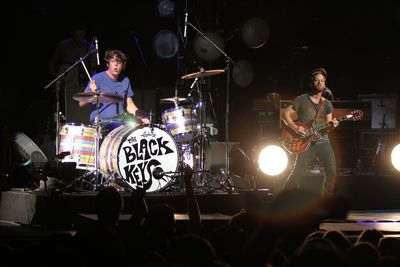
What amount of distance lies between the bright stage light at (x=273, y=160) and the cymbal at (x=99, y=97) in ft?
9.06

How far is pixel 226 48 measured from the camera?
14.0 metres

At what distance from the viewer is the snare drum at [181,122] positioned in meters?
10.1

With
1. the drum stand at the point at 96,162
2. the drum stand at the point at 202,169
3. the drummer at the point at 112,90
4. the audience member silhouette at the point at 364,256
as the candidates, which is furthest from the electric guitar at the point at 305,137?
the audience member silhouette at the point at 364,256

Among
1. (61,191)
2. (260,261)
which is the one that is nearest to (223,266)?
(260,261)

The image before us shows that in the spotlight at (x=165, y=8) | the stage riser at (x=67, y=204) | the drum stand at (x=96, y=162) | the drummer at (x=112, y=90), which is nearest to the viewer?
the stage riser at (x=67, y=204)

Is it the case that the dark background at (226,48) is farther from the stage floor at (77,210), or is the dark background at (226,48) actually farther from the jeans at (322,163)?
the stage floor at (77,210)

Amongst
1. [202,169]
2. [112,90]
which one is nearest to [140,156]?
[202,169]

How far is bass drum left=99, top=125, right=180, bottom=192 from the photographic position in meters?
9.05

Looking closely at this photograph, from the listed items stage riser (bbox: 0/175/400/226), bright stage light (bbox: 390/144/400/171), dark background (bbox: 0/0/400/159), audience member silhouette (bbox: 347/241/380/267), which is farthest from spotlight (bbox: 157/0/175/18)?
audience member silhouette (bbox: 347/241/380/267)

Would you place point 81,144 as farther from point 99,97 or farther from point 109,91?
point 109,91

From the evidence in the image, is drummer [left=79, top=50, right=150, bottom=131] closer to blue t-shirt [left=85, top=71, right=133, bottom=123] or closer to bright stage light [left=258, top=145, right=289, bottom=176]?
blue t-shirt [left=85, top=71, right=133, bottom=123]

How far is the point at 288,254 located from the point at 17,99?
10.0 meters

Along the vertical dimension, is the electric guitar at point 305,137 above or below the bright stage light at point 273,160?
above

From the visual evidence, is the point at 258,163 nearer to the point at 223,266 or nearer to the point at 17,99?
the point at 17,99
